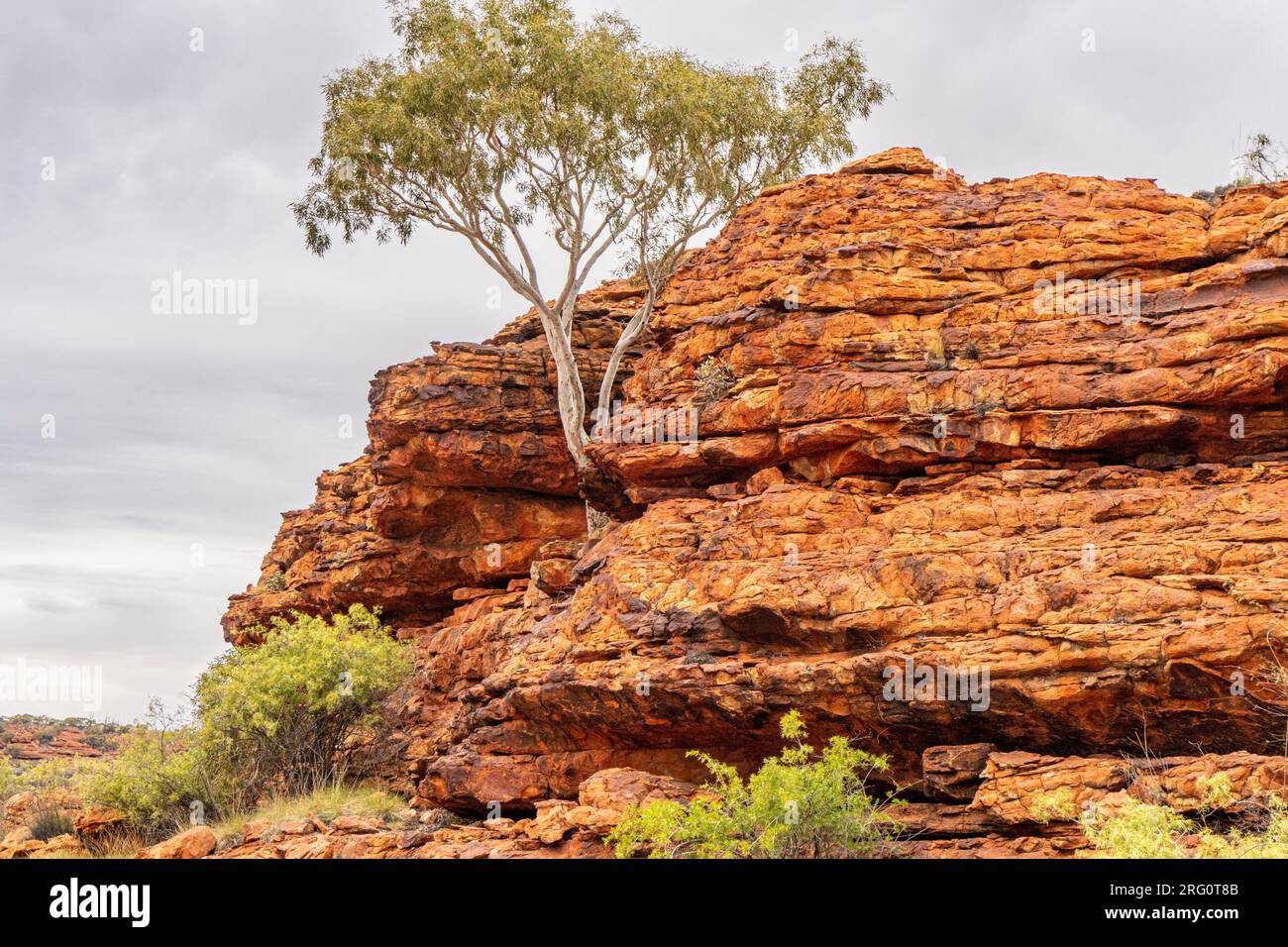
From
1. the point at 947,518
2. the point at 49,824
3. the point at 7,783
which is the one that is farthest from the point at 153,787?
the point at 947,518

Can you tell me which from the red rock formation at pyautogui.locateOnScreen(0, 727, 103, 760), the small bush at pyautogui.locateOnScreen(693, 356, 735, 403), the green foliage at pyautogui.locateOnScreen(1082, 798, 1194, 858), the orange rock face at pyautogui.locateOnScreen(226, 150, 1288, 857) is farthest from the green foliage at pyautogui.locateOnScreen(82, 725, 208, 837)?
the red rock formation at pyautogui.locateOnScreen(0, 727, 103, 760)

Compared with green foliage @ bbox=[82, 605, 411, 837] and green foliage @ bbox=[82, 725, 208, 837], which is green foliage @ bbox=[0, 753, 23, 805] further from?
green foliage @ bbox=[82, 725, 208, 837]

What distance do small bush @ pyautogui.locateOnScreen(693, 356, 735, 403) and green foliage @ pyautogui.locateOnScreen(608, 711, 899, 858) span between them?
253 inches

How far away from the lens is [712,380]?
53.9 ft

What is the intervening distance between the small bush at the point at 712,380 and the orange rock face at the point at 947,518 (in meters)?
0.07

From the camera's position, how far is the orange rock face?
11.5m

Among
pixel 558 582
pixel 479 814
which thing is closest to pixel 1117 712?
pixel 479 814

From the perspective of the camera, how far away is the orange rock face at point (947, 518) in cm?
1153

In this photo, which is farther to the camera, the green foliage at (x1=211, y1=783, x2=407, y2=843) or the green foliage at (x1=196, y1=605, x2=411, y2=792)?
the green foliage at (x1=196, y1=605, x2=411, y2=792)

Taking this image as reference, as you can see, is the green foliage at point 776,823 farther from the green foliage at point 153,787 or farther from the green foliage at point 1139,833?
the green foliage at point 153,787

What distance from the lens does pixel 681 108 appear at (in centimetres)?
2745
